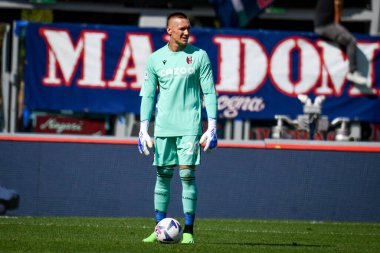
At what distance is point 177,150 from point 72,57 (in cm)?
780

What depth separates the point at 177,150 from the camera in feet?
33.9

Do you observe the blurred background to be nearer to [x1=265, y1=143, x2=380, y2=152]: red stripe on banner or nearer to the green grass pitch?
[x1=265, y1=143, x2=380, y2=152]: red stripe on banner

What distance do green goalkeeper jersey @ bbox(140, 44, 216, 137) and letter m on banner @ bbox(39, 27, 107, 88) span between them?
7575 millimetres

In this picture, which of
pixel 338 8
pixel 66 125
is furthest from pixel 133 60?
pixel 338 8

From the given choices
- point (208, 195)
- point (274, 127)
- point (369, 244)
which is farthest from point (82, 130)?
point (369, 244)

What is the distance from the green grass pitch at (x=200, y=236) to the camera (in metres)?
9.73

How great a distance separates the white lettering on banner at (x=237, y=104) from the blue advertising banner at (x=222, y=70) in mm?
16

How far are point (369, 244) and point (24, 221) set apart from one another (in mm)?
4305

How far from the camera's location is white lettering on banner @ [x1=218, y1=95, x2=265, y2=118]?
18.0m

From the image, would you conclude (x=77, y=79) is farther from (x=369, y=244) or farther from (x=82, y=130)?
(x=369, y=244)

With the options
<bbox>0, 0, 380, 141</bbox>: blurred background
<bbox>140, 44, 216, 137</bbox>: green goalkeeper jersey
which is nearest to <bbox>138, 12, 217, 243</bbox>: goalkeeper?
<bbox>140, 44, 216, 137</bbox>: green goalkeeper jersey

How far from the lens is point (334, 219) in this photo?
14.5 meters

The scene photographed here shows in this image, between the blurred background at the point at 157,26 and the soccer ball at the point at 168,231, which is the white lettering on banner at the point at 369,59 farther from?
the soccer ball at the point at 168,231

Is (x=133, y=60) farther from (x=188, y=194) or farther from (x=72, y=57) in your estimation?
(x=188, y=194)
